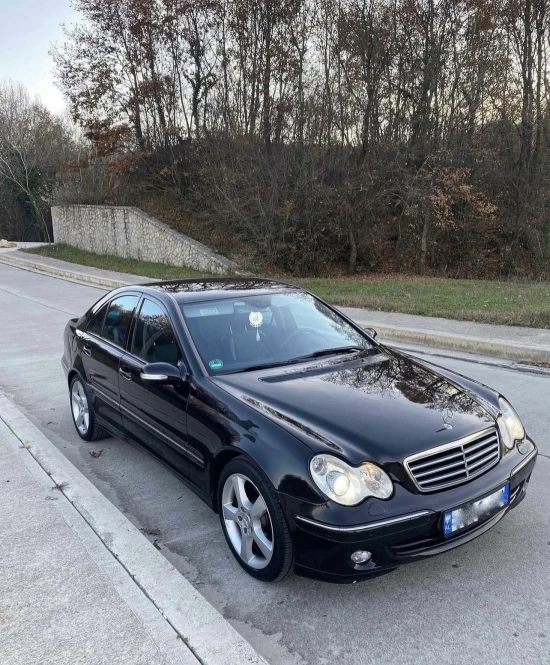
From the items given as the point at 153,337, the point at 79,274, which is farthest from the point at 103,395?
the point at 79,274

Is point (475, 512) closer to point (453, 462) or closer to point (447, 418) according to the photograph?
point (453, 462)

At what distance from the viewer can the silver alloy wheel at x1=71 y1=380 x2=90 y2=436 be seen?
204 inches

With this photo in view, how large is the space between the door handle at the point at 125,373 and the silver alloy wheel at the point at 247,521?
55.4 inches

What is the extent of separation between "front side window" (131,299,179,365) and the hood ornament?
5.62ft

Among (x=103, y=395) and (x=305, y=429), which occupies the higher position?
(x=305, y=429)

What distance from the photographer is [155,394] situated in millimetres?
3898

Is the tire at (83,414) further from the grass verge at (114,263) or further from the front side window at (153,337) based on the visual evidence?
the grass verge at (114,263)

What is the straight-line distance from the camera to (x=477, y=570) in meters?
3.07

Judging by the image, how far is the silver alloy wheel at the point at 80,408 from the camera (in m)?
5.18

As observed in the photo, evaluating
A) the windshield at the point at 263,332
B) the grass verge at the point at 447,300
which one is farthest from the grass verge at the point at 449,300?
the windshield at the point at 263,332

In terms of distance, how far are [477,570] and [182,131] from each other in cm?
2466

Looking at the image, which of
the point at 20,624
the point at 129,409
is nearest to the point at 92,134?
the point at 129,409

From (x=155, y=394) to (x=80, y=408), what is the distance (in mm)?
1766

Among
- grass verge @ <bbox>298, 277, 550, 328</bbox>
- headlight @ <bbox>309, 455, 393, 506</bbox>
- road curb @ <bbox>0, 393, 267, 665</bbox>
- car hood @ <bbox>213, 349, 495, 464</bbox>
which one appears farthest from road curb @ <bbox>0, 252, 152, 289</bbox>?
headlight @ <bbox>309, 455, 393, 506</bbox>
